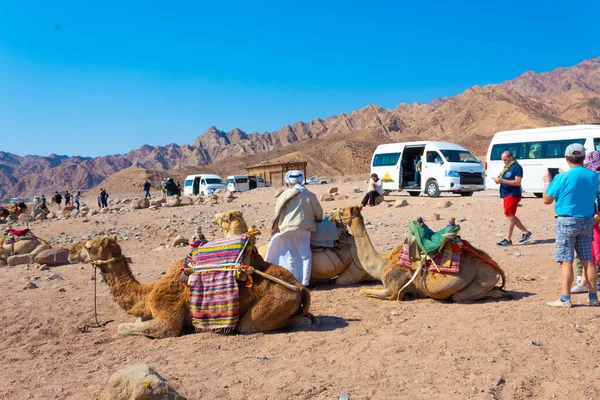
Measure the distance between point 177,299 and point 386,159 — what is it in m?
17.8

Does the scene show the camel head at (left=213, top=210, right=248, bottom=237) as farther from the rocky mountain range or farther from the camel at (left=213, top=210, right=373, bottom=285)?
the rocky mountain range

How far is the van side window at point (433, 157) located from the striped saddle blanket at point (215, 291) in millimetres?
15987

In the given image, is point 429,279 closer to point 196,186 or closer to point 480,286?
point 480,286

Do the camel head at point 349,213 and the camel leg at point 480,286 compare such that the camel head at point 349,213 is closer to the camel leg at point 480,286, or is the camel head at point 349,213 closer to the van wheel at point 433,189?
the camel leg at point 480,286

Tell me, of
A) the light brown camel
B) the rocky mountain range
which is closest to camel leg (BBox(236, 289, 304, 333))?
the light brown camel

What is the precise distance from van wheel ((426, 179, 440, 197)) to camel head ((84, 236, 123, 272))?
16.3m

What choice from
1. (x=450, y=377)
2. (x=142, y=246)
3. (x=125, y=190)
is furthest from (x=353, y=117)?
(x=450, y=377)

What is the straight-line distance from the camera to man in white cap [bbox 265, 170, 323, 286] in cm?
714

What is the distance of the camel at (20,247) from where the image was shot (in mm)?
11820

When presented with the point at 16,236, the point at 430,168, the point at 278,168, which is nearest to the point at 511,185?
the point at 430,168

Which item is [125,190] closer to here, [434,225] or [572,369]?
[434,225]

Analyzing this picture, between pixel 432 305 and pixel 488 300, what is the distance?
2.34 ft

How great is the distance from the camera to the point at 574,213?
5.32 metres

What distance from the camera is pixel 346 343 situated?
4891 mm
